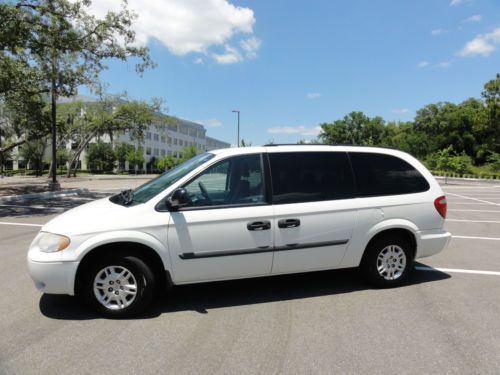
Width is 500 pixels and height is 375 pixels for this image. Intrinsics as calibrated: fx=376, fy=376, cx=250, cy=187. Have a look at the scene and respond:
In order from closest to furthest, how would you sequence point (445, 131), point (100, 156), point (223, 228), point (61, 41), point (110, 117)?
1. point (223, 228)
2. point (61, 41)
3. point (110, 117)
4. point (445, 131)
5. point (100, 156)

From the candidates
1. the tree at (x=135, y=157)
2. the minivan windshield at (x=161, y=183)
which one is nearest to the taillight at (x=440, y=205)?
the minivan windshield at (x=161, y=183)

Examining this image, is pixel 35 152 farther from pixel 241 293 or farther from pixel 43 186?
pixel 241 293

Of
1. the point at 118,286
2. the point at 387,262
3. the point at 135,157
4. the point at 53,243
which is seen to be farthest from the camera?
the point at 135,157

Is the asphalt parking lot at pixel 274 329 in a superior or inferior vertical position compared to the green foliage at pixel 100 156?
inferior

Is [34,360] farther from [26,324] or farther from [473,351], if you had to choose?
[473,351]

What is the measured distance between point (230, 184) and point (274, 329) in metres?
1.65

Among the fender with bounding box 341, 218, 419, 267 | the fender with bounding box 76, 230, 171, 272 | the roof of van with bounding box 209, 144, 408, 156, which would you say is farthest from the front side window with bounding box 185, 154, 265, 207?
the fender with bounding box 341, 218, 419, 267

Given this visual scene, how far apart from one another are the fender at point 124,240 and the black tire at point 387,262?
2.52 metres

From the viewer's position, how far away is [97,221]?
3.82 metres

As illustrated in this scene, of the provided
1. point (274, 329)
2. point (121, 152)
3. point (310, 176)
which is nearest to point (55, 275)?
point (274, 329)

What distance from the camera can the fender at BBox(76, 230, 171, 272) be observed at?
3.74 m

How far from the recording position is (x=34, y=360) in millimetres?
3088

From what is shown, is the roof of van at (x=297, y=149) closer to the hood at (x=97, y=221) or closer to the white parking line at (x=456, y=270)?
the hood at (x=97, y=221)

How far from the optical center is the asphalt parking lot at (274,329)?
305 centimetres
